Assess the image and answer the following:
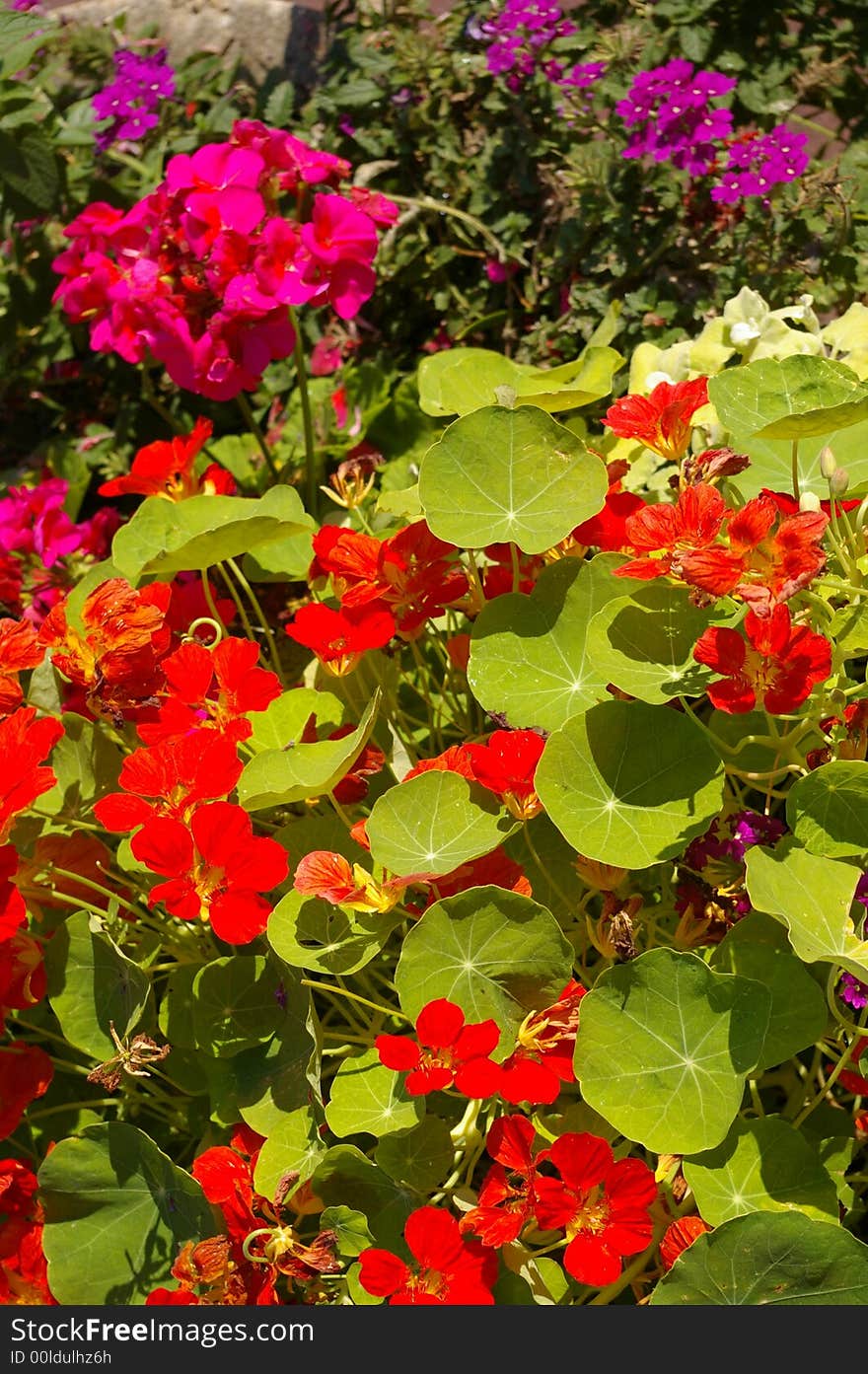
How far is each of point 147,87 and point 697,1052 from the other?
215 cm

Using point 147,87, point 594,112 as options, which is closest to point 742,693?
point 594,112

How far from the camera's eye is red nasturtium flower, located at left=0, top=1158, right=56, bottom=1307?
4.65 feet

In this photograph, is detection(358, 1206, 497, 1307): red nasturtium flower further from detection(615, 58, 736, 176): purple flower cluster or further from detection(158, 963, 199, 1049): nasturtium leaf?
detection(615, 58, 736, 176): purple flower cluster

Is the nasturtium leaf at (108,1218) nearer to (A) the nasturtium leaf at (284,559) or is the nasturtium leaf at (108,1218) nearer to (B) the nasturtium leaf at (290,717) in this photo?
(B) the nasturtium leaf at (290,717)

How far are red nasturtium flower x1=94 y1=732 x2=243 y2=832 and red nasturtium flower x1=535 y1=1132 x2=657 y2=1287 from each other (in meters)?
0.47

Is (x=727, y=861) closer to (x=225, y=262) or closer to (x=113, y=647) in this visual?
(x=113, y=647)

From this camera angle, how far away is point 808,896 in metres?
1.16

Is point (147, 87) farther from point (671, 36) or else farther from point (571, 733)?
point (571, 733)

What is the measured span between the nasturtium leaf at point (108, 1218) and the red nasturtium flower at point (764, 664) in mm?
799

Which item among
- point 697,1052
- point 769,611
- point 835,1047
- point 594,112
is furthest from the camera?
point 594,112

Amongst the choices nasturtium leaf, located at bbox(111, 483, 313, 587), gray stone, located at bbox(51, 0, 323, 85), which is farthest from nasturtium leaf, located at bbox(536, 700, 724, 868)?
gray stone, located at bbox(51, 0, 323, 85)

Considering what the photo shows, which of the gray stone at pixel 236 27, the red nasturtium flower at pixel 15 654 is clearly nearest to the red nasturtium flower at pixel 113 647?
the red nasturtium flower at pixel 15 654

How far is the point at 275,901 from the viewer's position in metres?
1.45

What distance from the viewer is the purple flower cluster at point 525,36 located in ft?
7.58
